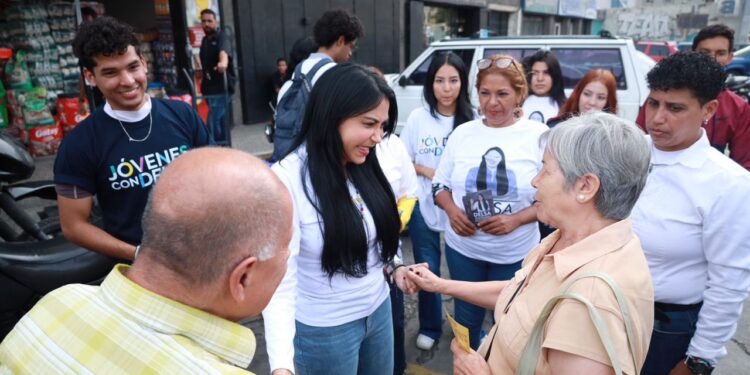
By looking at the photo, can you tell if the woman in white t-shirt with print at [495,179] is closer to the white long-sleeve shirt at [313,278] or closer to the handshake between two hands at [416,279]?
the handshake between two hands at [416,279]

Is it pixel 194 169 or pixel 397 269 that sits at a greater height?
pixel 194 169

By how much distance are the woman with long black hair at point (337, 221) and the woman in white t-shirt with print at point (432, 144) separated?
50.6 inches

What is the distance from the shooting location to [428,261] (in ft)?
10.3

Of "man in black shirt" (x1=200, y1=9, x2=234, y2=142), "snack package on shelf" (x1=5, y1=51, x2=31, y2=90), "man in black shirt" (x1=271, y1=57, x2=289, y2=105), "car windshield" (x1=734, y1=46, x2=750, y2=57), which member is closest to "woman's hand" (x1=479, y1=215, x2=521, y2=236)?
"man in black shirt" (x1=200, y1=9, x2=234, y2=142)

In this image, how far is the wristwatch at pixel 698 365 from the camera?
5.68ft

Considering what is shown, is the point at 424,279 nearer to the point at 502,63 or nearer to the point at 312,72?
the point at 502,63

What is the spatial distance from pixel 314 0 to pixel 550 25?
13.7m

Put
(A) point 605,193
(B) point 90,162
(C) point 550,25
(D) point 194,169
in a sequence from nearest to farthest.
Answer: (D) point 194,169
(A) point 605,193
(B) point 90,162
(C) point 550,25

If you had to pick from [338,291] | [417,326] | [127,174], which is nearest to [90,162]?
[127,174]

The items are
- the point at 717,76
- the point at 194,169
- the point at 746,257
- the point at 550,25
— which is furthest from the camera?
the point at 550,25

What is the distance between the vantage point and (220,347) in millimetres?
864

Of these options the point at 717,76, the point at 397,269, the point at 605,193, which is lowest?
the point at 397,269

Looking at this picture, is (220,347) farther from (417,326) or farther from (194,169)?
(417,326)

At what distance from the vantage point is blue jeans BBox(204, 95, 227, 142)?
20.1ft
